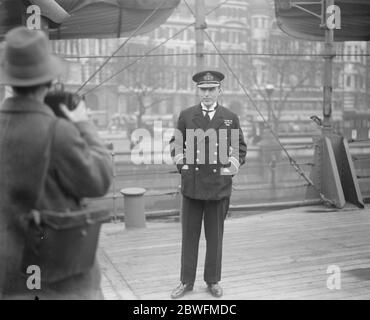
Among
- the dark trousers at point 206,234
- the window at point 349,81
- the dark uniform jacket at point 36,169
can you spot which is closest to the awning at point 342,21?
the dark trousers at point 206,234

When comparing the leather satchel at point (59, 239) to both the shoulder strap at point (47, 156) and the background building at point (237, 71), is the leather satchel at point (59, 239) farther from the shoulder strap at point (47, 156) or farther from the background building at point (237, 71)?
the background building at point (237, 71)

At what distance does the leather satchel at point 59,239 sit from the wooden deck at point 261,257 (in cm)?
215

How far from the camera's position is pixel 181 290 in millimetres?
4410

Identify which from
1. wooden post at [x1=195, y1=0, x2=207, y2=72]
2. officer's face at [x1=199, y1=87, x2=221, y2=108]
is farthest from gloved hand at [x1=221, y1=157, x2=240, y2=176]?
wooden post at [x1=195, y1=0, x2=207, y2=72]

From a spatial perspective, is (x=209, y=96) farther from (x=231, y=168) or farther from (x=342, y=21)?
(x=342, y=21)

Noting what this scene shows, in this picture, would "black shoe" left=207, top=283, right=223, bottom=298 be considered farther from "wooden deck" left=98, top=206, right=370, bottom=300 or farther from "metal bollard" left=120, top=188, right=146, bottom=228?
"metal bollard" left=120, top=188, right=146, bottom=228

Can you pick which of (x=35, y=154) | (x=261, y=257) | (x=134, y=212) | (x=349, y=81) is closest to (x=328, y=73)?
(x=134, y=212)

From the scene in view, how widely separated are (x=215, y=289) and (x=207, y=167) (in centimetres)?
104

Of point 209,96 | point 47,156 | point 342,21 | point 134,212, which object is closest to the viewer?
point 47,156

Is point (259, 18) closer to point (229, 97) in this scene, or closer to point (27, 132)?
point (229, 97)

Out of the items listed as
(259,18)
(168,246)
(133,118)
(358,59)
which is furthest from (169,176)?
(358,59)

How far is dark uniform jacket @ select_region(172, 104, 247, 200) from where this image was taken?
427cm

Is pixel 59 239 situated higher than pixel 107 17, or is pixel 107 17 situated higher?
pixel 107 17

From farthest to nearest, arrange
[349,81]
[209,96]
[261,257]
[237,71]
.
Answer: [349,81], [237,71], [261,257], [209,96]
